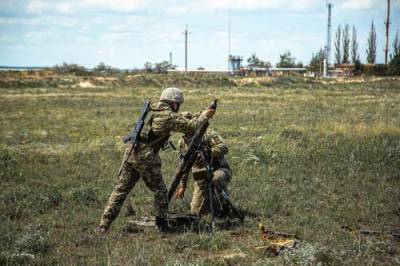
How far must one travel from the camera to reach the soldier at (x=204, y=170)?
959 cm

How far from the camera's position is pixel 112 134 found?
22750 millimetres

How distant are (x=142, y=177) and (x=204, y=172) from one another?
3.99 feet

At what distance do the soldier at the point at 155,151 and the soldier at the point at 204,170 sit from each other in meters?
0.95

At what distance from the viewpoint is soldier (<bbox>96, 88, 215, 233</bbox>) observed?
849 cm

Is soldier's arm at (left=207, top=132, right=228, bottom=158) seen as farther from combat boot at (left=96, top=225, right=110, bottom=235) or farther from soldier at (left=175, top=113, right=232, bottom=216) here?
combat boot at (left=96, top=225, right=110, bottom=235)

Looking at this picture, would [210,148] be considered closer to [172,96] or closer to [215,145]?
[215,145]

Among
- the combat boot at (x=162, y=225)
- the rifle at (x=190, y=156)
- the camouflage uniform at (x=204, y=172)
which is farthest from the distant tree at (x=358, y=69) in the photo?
the combat boot at (x=162, y=225)

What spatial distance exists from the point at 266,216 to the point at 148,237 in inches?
87.6

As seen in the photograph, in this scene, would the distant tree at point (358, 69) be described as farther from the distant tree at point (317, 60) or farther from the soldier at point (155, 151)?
the soldier at point (155, 151)

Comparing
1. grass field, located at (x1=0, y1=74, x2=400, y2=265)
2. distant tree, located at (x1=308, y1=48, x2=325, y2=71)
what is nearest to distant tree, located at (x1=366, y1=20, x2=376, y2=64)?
distant tree, located at (x1=308, y1=48, x2=325, y2=71)

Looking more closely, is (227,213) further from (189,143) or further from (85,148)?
(85,148)

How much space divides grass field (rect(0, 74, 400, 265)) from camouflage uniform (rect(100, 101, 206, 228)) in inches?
18.6

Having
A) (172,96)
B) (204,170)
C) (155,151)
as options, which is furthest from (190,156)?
(172,96)

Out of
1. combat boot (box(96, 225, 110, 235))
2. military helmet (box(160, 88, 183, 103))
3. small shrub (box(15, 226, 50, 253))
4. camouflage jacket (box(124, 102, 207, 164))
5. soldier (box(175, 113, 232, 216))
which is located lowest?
combat boot (box(96, 225, 110, 235))
